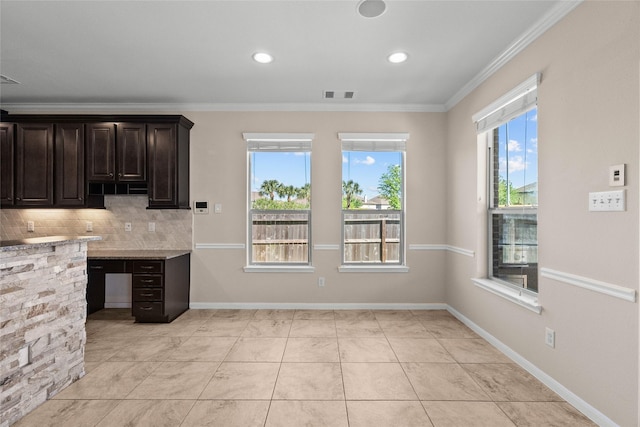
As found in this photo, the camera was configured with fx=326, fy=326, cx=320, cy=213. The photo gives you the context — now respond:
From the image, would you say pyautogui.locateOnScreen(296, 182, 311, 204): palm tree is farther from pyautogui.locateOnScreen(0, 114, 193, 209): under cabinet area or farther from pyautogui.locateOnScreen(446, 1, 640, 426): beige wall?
pyautogui.locateOnScreen(446, 1, 640, 426): beige wall

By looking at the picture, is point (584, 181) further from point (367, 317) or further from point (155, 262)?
point (155, 262)

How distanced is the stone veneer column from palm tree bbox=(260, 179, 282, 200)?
2.25m

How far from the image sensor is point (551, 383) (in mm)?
2389

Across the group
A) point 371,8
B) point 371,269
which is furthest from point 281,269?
point 371,8

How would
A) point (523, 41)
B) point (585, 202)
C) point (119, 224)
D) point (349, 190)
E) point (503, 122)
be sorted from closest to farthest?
point (585, 202), point (523, 41), point (503, 122), point (119, 224), point (349, 190)

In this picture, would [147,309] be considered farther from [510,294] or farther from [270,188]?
Result: [510,294]

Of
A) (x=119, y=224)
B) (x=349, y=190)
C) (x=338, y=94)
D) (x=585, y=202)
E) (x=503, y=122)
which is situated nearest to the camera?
(x=585, y=202)

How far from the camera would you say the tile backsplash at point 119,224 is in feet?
14.1

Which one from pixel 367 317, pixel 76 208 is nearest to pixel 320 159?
pixel 367 317

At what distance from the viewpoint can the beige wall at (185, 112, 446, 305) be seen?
4.38 meters

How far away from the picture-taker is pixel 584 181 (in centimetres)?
209

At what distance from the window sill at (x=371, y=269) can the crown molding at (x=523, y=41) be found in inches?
89.6

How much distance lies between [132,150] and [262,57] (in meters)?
2.16

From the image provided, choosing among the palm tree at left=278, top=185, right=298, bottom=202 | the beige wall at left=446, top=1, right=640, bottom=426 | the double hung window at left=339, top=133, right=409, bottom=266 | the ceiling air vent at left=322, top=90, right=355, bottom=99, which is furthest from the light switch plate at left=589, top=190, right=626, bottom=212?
the palm tree at left=278, top=185, right=298, bottom=202
